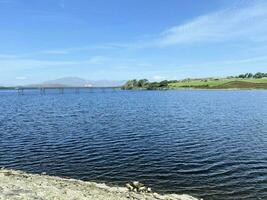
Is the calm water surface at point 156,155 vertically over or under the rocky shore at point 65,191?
under

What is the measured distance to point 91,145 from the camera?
49.5 m

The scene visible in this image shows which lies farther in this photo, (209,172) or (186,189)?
(209,172)

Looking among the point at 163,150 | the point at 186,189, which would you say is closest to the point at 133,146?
the point at 163,150

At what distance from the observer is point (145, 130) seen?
63.5 metres

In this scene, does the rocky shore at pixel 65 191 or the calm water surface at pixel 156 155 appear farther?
the calm water surface at pixel 156 155

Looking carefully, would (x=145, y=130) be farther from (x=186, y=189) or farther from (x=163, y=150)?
(x=186, y=189)

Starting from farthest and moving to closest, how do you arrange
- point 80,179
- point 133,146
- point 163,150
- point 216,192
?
1. point 133,146
2. point 163,150
3. point 80,179
4. point 216,192

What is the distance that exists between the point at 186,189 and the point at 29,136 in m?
35.8

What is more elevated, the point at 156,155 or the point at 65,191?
the point at 65,191

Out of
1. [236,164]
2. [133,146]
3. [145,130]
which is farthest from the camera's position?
[145,130]

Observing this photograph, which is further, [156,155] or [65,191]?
[156,155]

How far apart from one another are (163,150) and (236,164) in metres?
10.5

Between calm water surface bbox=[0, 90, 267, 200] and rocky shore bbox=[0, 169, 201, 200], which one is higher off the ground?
rocky shore bbox=[0, 169, 201, 200]

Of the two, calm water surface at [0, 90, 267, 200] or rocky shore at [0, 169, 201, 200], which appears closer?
rocky shore at [0, 169, 201, 200]
